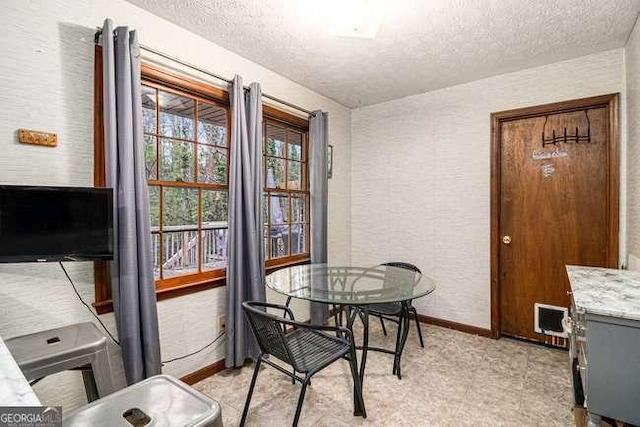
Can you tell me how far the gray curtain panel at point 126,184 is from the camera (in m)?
1.80

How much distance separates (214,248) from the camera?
2.81m

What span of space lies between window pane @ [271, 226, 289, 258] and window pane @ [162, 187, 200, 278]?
2.48ft

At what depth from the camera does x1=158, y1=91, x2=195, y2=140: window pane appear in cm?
231

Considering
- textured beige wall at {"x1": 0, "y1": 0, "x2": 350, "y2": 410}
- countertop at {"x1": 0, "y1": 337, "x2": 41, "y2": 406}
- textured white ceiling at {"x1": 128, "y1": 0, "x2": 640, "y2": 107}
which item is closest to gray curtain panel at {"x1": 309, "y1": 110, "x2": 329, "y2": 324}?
textured white ceiling at {"x1": 128, "y1": 0, "x2": 640, "y2": 107}

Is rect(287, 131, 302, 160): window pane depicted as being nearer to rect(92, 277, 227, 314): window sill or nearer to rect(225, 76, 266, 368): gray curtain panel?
rect(225, 76, 266, 368): gray curtain panel

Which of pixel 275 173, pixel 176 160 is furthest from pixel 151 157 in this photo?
pixel 275 173

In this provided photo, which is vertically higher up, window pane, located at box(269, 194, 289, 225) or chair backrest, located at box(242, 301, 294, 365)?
window pane, located at box(269, 194, 289, 225)

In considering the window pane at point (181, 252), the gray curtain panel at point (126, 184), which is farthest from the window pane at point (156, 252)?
the gray curtain panel at point (126, 184)

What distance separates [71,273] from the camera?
178cm

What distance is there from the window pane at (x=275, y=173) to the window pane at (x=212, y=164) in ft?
1.80

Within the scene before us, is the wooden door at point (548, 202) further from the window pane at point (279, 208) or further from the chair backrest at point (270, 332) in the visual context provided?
the chair backrest at point (270, 332)

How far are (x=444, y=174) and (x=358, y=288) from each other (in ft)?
5.91

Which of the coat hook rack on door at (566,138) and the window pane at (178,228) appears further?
the coat hook rack on door at (566,138)

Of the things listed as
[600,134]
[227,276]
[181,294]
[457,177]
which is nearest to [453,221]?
[457,177]
